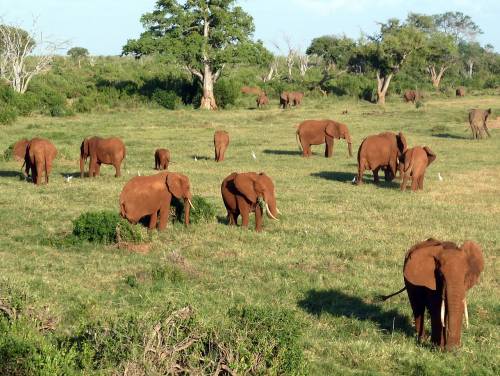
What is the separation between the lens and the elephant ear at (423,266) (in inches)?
312

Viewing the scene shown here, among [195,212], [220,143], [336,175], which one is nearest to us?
[195,212]

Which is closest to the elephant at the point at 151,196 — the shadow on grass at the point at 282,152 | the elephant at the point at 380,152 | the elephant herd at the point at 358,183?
the elephant herd at the point at 358,183

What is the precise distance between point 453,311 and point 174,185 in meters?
7.12

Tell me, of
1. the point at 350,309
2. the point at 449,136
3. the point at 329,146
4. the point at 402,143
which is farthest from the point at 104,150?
the point at 449,136

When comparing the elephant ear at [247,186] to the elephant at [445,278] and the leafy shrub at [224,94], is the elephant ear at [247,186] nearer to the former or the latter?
the elephant at [445,278]

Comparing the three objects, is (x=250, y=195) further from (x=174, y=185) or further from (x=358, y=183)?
(x=358, y=183)

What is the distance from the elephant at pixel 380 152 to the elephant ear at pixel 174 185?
7.37 m

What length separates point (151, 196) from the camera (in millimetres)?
13938

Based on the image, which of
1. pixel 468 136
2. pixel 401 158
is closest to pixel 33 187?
pixel 401 158

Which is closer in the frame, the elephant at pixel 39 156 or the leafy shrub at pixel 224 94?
the elephant at pixel 39 156

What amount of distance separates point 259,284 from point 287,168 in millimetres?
12978

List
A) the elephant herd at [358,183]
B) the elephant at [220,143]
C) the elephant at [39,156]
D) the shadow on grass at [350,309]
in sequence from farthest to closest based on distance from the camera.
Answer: the elephant at [220,143] < the elephant at [39,156] < the shadow on grass at [350,309] < the elephant herd at [358,183]

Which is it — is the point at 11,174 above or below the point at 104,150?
below

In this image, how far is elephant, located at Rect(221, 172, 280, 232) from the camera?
13992 mm
